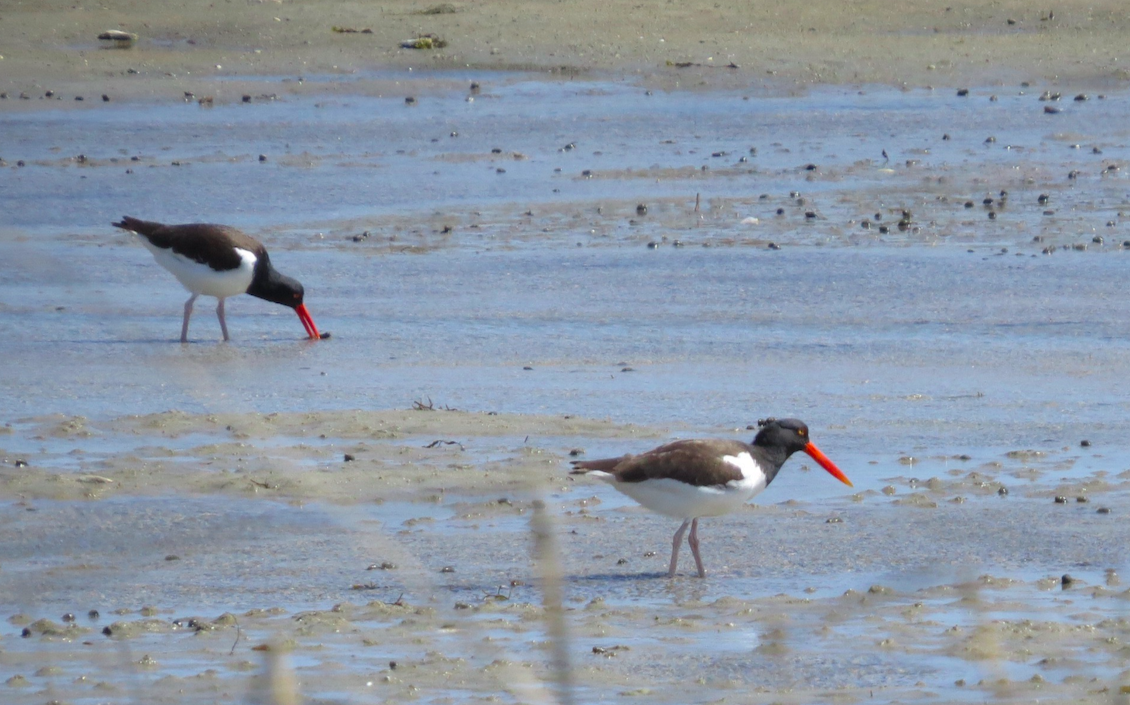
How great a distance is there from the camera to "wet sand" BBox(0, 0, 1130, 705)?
170 inches

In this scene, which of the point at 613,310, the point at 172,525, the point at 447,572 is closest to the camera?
the point at 447,572

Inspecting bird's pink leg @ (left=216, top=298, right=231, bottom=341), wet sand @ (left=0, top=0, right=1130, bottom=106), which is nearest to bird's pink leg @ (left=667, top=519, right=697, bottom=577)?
bird's pink leg @ (left=216, top=298, right=231, bottom=341)

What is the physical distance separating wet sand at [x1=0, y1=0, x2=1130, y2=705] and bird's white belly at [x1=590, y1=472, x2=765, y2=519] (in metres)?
0.19

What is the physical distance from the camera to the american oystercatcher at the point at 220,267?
8.52m

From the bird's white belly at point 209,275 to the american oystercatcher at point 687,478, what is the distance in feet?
12.6

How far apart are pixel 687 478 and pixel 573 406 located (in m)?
1.86

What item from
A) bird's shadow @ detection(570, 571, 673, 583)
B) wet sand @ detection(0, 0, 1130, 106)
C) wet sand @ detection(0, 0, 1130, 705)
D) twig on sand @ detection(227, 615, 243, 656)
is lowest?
bird's shadow @ detection(570, 571, 673, 583)

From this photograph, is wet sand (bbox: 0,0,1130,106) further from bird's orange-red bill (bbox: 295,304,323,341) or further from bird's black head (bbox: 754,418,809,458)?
bird's black head (bbox: 754,418,809,458)

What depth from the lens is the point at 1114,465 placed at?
613 centimetres

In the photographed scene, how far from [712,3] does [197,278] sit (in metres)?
12.2

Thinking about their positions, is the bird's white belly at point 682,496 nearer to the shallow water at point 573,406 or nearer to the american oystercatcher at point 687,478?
the american oystercatcher at point 687,478

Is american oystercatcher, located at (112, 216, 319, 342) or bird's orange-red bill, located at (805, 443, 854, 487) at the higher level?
american oystercatcher, located at (112, 216, 319, 342)

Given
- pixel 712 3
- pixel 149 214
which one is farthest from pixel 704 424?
pixel 712 3

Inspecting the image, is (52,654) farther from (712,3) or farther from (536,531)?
(712,3)
